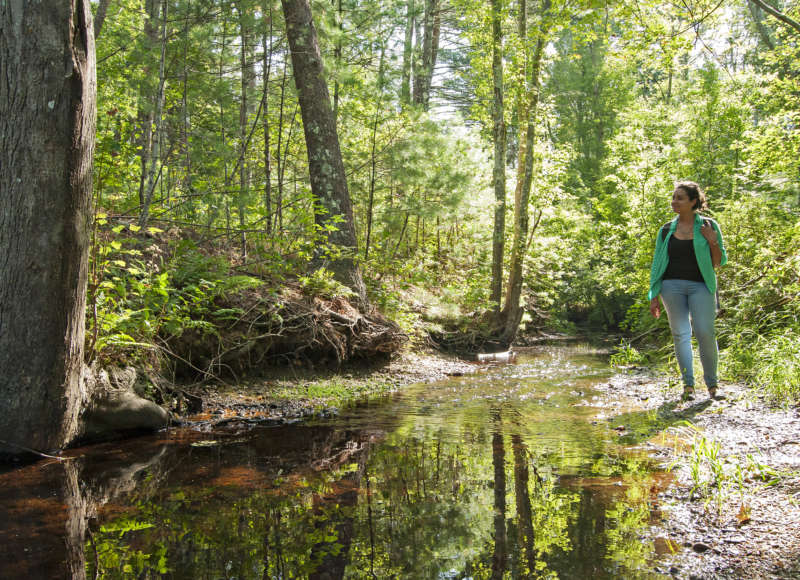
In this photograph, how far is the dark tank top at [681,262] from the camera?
5.80 metres

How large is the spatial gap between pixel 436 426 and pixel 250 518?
8.51ft

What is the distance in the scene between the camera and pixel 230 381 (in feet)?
22.5

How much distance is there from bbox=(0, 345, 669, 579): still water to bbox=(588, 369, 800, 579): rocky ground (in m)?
0.15

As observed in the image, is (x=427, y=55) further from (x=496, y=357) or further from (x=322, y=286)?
(x=322, y=286)

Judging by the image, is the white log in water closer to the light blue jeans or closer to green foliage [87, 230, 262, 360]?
the light blue jeans

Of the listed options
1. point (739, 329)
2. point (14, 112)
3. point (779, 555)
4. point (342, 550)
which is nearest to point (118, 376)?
point (14, 112)

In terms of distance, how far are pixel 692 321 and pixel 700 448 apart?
2.91m

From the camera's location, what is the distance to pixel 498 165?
14.2 meters

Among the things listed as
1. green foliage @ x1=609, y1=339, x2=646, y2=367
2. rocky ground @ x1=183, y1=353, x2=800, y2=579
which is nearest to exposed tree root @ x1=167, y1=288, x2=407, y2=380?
rocky ground @ x1=183, y1=353, x2=800, y2=579

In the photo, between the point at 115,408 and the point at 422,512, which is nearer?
the point at 422,512

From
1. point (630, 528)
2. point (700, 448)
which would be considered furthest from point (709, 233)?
point (630, 528)

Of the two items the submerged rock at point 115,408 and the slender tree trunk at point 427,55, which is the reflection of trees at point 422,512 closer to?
the submerged rock at point 115,408

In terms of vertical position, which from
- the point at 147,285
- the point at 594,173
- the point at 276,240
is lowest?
the point at 147,285

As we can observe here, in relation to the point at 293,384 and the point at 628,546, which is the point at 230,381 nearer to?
the point at 293,384
